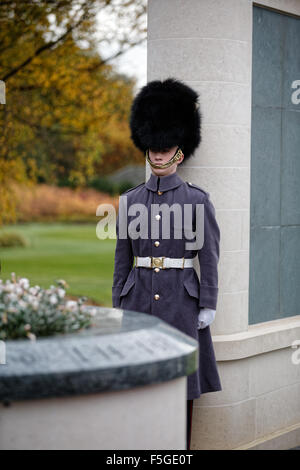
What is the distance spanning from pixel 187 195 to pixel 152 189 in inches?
8.6

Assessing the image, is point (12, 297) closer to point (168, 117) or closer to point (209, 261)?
point (209, 261)

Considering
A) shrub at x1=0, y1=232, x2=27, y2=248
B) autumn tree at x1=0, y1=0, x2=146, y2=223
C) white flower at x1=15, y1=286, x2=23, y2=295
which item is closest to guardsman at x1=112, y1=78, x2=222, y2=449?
white flower at x1=15, y1=286, x2=23, y2=295

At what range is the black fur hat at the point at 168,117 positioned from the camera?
13.5 ft

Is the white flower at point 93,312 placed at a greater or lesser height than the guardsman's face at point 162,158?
lesser

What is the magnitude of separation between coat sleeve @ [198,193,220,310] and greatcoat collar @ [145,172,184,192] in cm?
20

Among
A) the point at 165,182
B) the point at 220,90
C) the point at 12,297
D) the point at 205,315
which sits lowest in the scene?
the point at 205,315

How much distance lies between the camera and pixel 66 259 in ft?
66.4

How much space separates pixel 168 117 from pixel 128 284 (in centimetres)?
96

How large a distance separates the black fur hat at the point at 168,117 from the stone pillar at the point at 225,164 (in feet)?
0.68

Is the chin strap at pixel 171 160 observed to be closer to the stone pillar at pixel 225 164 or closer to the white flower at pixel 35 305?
the stone pillar at pixel 225 164

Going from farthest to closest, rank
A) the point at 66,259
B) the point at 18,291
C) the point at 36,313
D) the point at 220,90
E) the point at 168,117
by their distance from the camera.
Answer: the point at 66,259
the point at 220,90
the point at 168,117
the point at 18,291
the point at 36,313

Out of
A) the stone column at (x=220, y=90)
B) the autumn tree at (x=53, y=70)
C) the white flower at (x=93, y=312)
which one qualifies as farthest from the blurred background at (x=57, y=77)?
the white flower at (x=93, y=312)

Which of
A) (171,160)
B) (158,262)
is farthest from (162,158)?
(158,262)
